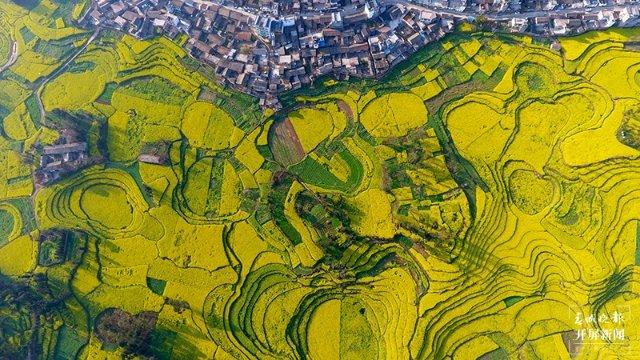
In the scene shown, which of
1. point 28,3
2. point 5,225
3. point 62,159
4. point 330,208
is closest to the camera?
point 330,208

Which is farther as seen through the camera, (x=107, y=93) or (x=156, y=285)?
(x=107, y=93)

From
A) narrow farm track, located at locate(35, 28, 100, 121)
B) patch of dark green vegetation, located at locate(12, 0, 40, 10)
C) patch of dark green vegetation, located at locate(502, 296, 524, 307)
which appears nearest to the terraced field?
narrow farm track, located at locate(35, 28, 100, 121)

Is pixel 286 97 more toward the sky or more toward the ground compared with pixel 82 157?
more toward the sky

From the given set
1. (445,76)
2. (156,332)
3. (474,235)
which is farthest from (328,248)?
(445,76)

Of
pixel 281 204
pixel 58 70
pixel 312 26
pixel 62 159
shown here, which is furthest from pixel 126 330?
pixel 312 26

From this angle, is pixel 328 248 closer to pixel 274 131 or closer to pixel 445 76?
→ pixel 274 131

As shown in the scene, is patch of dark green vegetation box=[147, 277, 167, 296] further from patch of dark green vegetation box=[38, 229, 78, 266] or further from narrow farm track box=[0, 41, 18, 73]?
narrow farm track box=[0, 41, 18, 73]

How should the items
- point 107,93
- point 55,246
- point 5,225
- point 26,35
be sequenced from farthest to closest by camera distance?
point 26,35 → point 107,93 → point 5,225 → point 55,246

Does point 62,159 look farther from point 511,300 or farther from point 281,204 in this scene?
point 511,300

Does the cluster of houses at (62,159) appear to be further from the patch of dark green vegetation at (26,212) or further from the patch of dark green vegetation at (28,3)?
the patch of dark green vegetation at (28,3)
